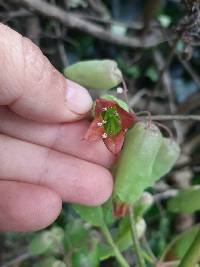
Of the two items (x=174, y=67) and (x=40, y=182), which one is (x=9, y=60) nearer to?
(x=40, y=182)

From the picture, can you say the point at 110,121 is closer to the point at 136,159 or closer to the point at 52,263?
the point at 136,159

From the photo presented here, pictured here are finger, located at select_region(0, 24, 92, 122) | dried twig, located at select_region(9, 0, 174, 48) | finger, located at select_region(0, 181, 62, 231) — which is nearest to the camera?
finger, located at select_region(0, 24, 92, 122)

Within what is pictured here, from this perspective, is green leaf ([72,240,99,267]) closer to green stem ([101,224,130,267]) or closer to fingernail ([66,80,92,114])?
green stem ([101,224,130,267])

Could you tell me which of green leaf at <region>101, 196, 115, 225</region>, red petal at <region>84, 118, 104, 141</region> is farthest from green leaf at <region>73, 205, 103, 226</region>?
red petal at <region>84, 118, 104, 141</region>

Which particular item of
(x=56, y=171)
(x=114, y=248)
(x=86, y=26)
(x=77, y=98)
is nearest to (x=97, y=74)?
(x=77, y=98)

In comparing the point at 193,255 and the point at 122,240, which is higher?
the point at 193,255

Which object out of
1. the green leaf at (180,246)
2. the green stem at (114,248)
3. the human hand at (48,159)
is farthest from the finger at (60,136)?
the green leaf at (180,246)

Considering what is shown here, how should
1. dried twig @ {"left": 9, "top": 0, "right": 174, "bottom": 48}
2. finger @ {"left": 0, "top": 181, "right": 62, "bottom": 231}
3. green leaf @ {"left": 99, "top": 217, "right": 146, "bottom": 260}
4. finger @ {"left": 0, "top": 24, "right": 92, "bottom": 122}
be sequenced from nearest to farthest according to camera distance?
finger @ {"left": 0, "top": 24, "right": 92, "bottom": 122}, finger @ {"left": 0, "top": 181, "right": 62, "bottom": 231}, green leaf @ {"left": 99, "top": 217, "right": 146, "bottom": 260}, dried twig @ {"left": 9, "top": 0, "right": 174, "bottom": 48}
